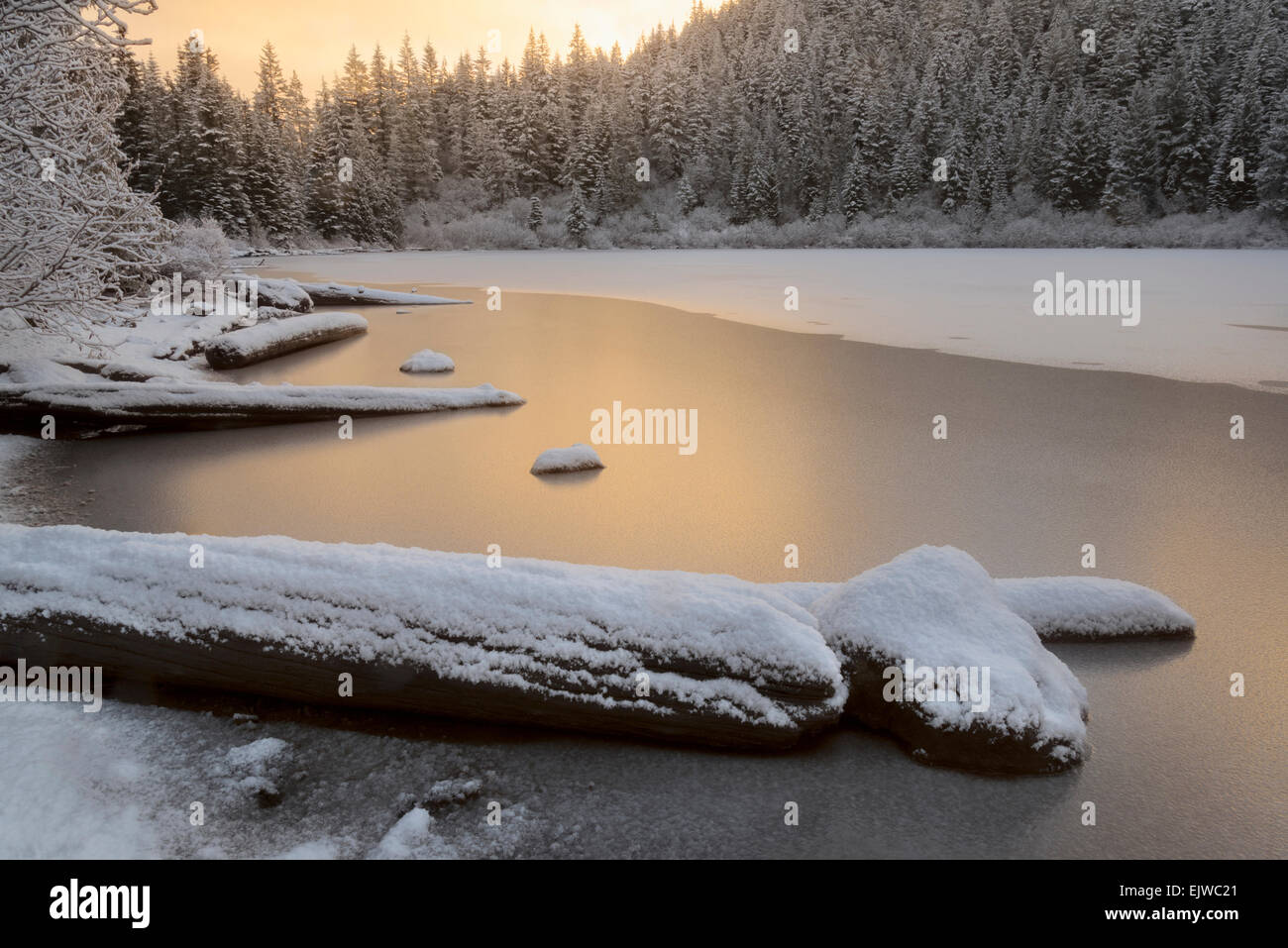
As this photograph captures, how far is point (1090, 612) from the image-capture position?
3.73 meters

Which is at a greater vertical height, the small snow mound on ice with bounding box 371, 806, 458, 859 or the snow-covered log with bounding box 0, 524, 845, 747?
the snow-covered log with bounding box 0, 524, 845, 747

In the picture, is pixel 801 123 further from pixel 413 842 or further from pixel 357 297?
pixel 413 842

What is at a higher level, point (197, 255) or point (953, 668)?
point (197, 255)

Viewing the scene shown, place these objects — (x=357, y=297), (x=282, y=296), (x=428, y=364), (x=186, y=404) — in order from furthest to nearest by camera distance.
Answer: (x=357, y=297) < (x=282, y=296) < (x=428, y=364) < (x=186, y=404)

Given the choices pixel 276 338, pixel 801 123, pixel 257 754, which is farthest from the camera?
pixel 801 123

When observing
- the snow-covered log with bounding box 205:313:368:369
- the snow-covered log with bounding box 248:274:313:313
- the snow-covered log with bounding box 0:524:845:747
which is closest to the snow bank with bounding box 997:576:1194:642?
the snow-covered log with bounding box 0:524:845:747

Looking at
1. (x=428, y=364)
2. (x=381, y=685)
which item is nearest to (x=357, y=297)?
(x=428, y=364)

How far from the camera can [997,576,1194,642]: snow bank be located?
12.1 feet

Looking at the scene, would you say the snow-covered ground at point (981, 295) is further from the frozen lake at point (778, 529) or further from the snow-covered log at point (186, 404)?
the snow-covered log at point (186, 404)

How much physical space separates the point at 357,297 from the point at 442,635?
20239 millimetres

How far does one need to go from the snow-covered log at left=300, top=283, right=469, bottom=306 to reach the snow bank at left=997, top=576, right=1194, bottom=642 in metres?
19.9

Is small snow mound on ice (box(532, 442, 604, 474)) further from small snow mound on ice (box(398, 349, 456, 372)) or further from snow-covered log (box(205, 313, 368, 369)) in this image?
snow-covered log (box(205, 313, 368, 369))
